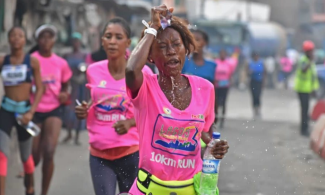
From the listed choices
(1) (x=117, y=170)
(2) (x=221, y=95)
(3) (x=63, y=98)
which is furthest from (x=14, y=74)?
(2) (x=221, y=95)

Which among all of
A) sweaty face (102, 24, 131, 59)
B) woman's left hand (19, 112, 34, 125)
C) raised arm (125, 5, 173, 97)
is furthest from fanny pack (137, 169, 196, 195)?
woman's left hand (19, 112, 34, 125)

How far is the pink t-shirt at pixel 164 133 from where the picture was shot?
360 cm

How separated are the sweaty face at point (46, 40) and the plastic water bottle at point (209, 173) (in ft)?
16.2

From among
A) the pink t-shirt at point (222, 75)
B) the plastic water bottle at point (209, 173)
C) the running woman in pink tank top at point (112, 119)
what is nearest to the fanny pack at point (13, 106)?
the running woman in pink tank top at point (112, 119)

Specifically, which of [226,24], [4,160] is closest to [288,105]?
[226,24]

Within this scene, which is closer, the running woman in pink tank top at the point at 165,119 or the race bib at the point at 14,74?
the running woman in pink tank top at the point at 165,119

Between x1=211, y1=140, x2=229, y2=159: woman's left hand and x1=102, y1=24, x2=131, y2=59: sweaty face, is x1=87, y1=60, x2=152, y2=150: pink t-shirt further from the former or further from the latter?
x1=211, y1=140, x2=229, y2=159: woman's left hand

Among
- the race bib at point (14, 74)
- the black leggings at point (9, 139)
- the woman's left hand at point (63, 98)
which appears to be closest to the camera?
the black leggings at point (9, 139)

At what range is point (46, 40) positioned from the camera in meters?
8.16

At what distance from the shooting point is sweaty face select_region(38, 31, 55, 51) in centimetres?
813

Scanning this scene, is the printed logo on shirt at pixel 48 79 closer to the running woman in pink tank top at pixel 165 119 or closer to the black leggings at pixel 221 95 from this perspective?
the running woman in pink tank top at pixel 165 119

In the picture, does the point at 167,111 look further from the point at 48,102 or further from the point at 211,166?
the point at 48,102

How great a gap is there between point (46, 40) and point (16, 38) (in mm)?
1034

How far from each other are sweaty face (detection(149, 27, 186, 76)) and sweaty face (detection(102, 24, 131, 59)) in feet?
5.42
